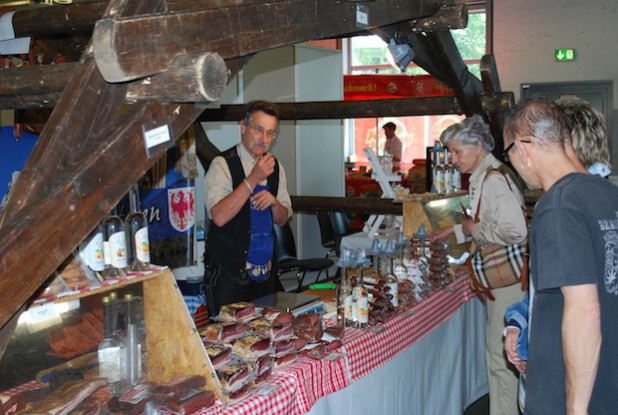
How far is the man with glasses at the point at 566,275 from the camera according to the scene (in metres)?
2.04

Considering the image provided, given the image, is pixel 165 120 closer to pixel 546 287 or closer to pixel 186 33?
pixel 186 33

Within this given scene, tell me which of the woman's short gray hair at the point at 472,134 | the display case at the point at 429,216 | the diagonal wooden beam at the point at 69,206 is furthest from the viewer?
the display case at the point at 429,216

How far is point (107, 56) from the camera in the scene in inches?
68.0

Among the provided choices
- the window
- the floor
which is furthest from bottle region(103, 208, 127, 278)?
the window

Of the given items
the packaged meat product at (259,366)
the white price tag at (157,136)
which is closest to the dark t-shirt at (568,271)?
the packaged meat product at (259,366)

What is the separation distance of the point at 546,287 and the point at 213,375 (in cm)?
116

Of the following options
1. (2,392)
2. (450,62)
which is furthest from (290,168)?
(2,392)

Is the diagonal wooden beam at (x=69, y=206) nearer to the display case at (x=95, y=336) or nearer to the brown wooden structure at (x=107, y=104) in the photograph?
the brown wooden structure at (x=107, y=104)

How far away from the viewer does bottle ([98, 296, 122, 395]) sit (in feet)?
7.66

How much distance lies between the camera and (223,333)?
285 cm

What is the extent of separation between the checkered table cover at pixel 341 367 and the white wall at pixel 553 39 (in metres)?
8.70

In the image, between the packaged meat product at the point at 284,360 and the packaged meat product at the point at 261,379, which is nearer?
the packaged meat product at the point at 261,379

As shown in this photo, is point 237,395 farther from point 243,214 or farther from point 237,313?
point 243,214

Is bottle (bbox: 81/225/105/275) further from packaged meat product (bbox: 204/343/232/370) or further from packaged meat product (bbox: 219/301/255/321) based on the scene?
packaged meat product (bbox: 219/301/255/321)
